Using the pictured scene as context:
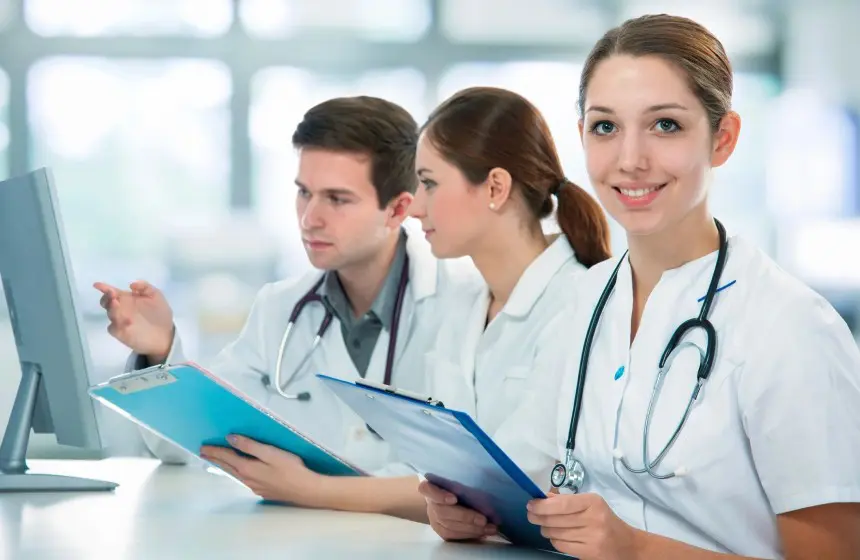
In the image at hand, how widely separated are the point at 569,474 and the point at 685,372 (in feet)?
0.60

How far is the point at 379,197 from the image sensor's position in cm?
203

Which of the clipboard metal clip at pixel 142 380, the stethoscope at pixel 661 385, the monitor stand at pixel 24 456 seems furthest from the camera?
the monitor stand at pixel 24 456

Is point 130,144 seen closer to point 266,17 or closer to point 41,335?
point 266,17

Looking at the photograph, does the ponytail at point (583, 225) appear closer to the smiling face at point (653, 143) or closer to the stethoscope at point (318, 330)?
the stethoscope at point (318, 330)

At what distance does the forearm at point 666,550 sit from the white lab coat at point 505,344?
1.80ft

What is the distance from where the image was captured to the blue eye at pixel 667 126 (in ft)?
3.79

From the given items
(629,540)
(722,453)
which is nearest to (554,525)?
(629,540)

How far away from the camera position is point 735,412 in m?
1.07

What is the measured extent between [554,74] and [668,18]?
3588 millimetres

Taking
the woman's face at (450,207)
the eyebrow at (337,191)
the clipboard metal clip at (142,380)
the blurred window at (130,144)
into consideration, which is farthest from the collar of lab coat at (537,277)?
the blurred window at (130,144)

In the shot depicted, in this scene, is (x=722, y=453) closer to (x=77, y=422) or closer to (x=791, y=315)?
(x=791, y=315)

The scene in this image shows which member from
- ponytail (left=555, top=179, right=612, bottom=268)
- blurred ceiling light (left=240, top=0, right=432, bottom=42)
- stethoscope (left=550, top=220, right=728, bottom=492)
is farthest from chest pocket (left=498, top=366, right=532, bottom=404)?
blurred ceiling light (left=240, top=0, right=432, bottom=42)

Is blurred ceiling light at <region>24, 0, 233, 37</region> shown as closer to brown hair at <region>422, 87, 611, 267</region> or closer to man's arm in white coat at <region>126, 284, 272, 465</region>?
man's arm in white coat at <region>126, 284, 272, 465</region>

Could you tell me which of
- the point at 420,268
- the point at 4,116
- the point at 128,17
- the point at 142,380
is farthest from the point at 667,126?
the point at 4,116
